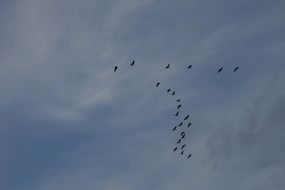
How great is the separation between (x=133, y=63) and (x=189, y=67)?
13.0m

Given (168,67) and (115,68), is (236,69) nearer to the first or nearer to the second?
(168,67)

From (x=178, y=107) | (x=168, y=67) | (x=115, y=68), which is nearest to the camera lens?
(x=115, y=68)

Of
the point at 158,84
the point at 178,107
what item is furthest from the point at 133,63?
the point at 178,107

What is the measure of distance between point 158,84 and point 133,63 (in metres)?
7.77

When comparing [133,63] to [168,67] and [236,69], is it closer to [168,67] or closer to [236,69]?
[168,67]

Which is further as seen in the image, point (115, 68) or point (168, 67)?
Answer: point (168, 67)

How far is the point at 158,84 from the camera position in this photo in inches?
4724

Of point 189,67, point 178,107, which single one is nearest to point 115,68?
point 189,67

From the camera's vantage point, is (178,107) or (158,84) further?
(178,107)

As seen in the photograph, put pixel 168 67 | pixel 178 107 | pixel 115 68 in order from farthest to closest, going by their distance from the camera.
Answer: pixel 178 107 < pixel 168 67 < pixel 115 68

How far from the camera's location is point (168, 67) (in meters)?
124

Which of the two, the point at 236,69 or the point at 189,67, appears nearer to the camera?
the point at 189,67

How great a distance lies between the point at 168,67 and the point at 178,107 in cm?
1548

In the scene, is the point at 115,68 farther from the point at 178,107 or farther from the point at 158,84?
the point at 178,107
